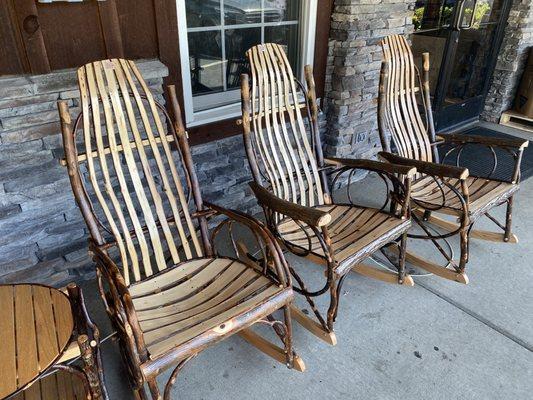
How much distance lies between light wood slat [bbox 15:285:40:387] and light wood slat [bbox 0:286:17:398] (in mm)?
12

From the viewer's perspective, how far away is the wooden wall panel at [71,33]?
1592mm

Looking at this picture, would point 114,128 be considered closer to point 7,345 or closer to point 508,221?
point 7,345

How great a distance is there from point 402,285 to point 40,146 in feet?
5.82

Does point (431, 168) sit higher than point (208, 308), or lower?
higher

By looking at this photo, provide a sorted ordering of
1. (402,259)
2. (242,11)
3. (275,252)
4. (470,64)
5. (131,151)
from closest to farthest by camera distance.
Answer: (275,252)
(131,151)
(402,259)
(242,11)
(470,64)

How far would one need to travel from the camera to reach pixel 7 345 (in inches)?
42.6

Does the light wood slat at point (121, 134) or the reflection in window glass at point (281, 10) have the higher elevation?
the reflection in window glass at point (281, 10)

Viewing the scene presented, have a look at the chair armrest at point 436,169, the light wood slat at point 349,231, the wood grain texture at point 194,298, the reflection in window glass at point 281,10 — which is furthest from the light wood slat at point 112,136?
the chair armrest at point 436,169

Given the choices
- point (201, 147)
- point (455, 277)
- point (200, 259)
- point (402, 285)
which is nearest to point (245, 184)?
point (201, 147)

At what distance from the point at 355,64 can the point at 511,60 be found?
8.14 feet

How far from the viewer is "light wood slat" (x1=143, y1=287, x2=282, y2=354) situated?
1.20 m

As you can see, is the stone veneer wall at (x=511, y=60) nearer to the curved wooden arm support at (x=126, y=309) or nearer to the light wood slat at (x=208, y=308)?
the light wood slat at (x=208, y=308)

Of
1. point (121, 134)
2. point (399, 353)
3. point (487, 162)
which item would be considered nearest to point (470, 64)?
point (487, 162)

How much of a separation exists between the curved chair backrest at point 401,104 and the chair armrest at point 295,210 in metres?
0.93
